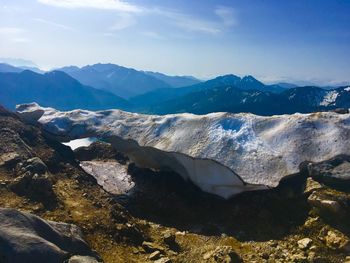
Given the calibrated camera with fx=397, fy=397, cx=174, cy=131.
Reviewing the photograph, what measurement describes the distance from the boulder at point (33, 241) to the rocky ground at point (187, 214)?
63 centimetres

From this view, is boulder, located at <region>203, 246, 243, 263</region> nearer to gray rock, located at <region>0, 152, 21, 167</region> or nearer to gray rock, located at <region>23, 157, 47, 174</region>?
gray rock, located at <region>23, 157, 47, 174</region>

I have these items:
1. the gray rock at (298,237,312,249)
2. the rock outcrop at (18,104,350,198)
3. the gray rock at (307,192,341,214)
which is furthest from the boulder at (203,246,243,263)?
the gray rock at (307,192,341,214)

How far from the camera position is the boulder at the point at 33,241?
12.1 m

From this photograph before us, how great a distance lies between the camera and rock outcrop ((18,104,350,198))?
21.5 metres

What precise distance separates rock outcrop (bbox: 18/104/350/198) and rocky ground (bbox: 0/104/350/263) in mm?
838

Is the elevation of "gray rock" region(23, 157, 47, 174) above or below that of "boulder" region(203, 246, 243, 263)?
above

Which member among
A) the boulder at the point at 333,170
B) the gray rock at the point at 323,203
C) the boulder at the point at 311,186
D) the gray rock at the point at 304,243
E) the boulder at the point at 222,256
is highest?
the boulder at the point at 333,170

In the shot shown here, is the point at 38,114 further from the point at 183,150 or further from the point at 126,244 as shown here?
the point at 126,244

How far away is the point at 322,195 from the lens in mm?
19672

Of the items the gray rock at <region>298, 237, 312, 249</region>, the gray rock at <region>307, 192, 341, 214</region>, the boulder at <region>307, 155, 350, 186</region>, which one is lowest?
the gray rock at <region>298, 237, 312, 249</region>

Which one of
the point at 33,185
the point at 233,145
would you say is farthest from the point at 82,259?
the point at 233,145

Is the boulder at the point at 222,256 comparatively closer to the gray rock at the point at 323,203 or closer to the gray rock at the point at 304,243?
the gray rock at the point at 304,243

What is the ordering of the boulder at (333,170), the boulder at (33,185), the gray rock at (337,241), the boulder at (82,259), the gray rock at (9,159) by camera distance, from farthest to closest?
the gray rock at (9,159)
the boulder at (333,170)
the boulder at (33,185)
the gray rock at (337,241)
the boulder at (82,259)

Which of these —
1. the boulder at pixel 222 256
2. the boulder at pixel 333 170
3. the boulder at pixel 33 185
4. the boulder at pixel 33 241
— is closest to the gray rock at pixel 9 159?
the boulder at pixel 33 185
